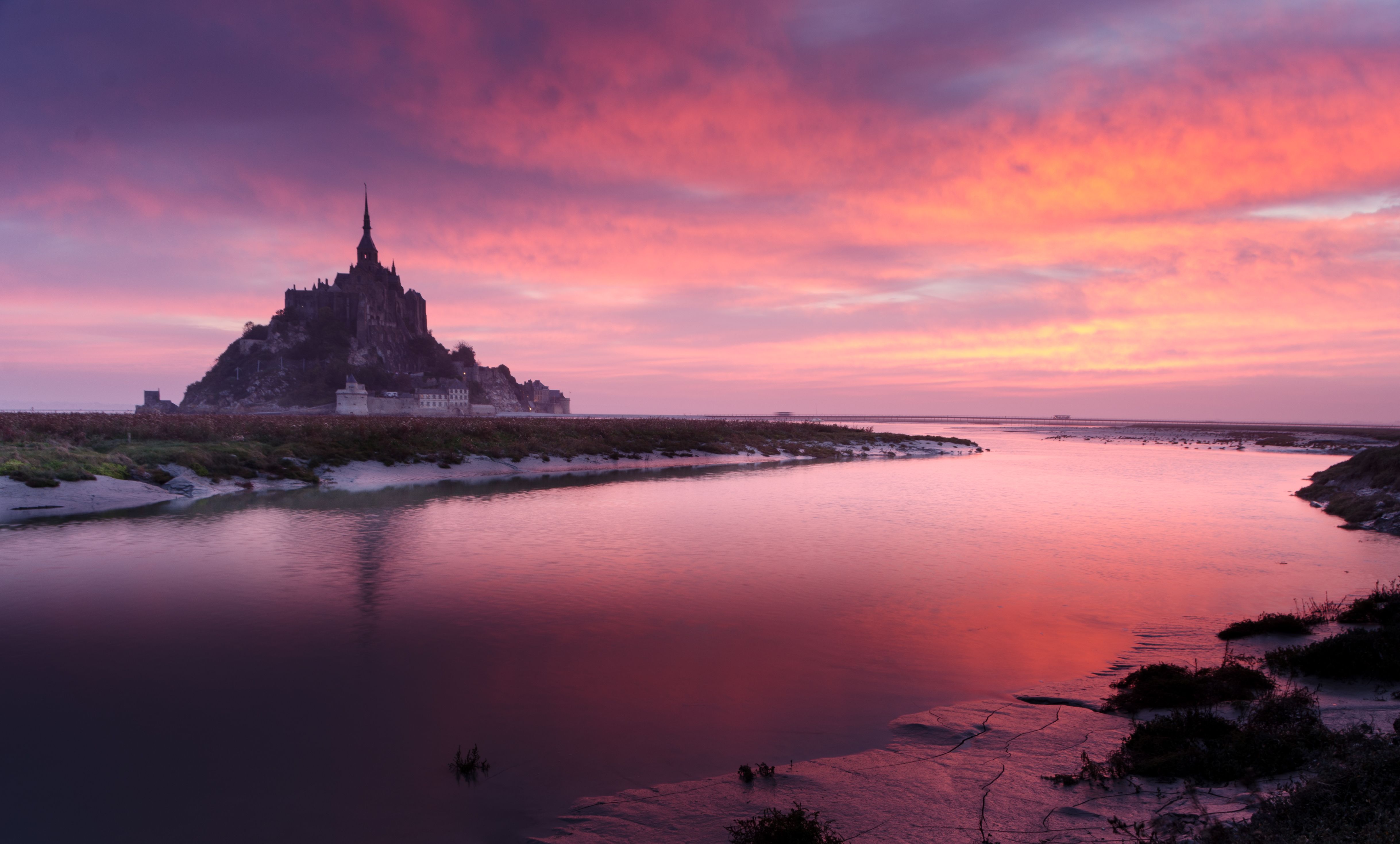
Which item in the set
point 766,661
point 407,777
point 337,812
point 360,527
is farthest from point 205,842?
point 360,527

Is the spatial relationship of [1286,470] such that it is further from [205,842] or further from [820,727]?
[205,842]

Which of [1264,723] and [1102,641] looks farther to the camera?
[1102,641]

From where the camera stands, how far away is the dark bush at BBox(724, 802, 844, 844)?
5055mm

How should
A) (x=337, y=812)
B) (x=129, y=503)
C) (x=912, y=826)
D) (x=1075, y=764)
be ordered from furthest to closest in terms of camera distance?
(x=129, y=503) < (x=1075, y=764) < (x=337, y=812) < (x=912, y=826)

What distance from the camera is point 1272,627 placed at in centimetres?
1062

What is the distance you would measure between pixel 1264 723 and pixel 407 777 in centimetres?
814

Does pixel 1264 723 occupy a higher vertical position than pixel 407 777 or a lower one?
higher

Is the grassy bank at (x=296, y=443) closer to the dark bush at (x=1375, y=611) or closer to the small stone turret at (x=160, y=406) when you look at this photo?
the dark bush at (x=1375, y=611)

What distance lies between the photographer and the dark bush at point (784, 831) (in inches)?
199

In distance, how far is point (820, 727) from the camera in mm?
7789

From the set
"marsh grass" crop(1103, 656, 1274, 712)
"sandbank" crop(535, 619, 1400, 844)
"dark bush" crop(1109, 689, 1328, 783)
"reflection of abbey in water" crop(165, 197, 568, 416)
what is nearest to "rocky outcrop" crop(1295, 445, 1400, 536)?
"marsh grass" crop(1103, 656, 1274, 712)

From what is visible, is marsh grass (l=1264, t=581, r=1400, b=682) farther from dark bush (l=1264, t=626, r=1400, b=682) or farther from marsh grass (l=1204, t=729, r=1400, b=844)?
marsh grass (l=1204, t=729, r=1400, b=844)

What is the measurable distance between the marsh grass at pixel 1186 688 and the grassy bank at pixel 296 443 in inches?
1248

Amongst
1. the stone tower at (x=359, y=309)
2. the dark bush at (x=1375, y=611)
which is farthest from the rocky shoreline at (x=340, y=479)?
the stone tower at (x=359, y=309)
